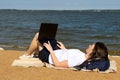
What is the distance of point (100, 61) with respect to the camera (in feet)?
27.9

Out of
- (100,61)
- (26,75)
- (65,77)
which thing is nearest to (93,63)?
(100,61)

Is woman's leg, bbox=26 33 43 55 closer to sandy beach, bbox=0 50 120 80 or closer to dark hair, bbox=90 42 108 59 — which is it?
sandy beach, bbox=0 50 120 80

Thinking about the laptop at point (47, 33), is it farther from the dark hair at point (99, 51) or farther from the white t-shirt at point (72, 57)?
the dark hair at point (99, 51)

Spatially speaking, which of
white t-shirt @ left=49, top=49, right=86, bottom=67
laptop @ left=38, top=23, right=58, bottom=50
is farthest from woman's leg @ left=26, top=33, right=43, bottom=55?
white t-shirt @ left=49, top=49, right=86, bottom=67

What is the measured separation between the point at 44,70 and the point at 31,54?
992 mm

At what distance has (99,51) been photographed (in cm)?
833

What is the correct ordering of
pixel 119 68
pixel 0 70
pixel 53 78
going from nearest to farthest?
pixel 53 78, pixel 0 70, pixel 119 68

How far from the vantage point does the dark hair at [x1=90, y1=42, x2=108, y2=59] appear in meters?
8.30

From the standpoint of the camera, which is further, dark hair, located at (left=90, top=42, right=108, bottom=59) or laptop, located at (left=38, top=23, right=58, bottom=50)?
laptop, located at (left=38, top=23, right=58, bottom=50)

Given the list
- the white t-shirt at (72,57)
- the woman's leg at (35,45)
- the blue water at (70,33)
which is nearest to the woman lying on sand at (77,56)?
the white t-shirt at (72,57)

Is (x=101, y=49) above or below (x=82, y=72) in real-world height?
above

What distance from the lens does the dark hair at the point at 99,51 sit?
8297 mm

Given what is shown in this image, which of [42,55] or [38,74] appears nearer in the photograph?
[38,74]

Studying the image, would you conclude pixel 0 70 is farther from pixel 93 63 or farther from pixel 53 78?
pixel 93 63
